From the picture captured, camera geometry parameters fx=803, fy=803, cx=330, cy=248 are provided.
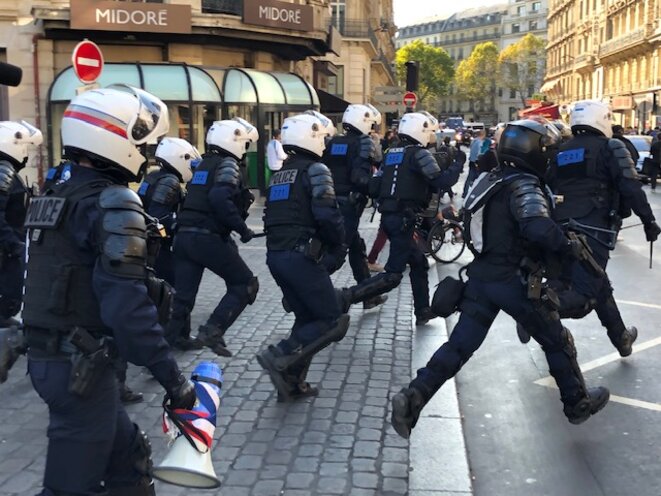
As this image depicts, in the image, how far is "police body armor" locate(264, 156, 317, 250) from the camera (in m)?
5.31

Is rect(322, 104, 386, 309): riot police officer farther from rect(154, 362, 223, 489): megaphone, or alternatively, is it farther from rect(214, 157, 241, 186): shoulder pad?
rect(154, 362, 223, 489): megaphone

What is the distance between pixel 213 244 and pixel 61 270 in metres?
3.54

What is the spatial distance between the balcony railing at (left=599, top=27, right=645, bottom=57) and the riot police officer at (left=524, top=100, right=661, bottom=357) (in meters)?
55.8

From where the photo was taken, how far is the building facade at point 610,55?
5594cm

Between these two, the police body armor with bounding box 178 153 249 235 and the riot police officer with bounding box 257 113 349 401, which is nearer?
the riot police officer with bounding box 257 113 349 401

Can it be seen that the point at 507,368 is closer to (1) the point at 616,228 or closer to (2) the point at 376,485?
(1) the point at 616,228

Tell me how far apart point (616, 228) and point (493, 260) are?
232cm

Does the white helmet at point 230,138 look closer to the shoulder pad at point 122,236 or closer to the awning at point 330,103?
the shoulder pad at point 122,236

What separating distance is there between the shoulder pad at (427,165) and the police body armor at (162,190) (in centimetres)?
217

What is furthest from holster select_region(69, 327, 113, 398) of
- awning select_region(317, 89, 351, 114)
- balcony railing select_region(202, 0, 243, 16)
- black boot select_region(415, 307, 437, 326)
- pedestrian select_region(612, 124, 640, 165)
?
awning select_region(317, 89, 351, 114)

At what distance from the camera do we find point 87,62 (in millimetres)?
9273

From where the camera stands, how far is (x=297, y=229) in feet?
17.4

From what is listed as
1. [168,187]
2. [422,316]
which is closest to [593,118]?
[422,316]

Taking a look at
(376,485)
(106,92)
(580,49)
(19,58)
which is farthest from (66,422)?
(580,49)
